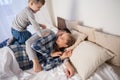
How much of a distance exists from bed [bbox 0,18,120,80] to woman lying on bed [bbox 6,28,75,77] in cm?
5

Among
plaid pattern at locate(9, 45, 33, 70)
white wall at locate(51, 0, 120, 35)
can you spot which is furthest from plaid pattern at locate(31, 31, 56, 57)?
white wall at locate(51, 0, 120, 35)

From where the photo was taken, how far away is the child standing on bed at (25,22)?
1.59 m

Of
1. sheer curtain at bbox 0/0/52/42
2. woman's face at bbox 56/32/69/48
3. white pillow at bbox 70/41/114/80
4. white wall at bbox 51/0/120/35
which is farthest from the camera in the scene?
sheer curtain at bbox 0/0/52/42

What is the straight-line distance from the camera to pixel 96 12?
5.38 feet

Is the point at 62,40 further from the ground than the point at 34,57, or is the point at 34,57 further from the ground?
the point at 62,40

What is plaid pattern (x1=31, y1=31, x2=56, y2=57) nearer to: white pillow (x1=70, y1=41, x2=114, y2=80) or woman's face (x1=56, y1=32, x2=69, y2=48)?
woman's face (x1=56, y1=32, x2=69, y2=48)

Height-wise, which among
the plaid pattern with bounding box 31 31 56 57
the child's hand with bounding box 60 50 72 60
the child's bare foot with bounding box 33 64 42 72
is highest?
the plaid pattern with bounding box 31 31 56 57

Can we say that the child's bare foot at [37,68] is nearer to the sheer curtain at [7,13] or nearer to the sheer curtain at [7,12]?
the sheer curtain at [7,13]

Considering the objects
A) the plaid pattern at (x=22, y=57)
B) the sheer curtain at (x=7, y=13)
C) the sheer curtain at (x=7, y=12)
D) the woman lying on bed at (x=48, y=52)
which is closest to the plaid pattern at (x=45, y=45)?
the woman lying on bed at (x=48, y=52)

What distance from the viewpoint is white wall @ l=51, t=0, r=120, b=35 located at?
4.76 ft

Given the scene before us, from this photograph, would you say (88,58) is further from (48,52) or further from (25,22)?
(25,22)

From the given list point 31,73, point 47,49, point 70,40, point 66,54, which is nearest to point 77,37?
point 70,40

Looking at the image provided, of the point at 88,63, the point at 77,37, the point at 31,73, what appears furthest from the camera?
the point at 77,37

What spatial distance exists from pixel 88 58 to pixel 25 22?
0.80 metres
